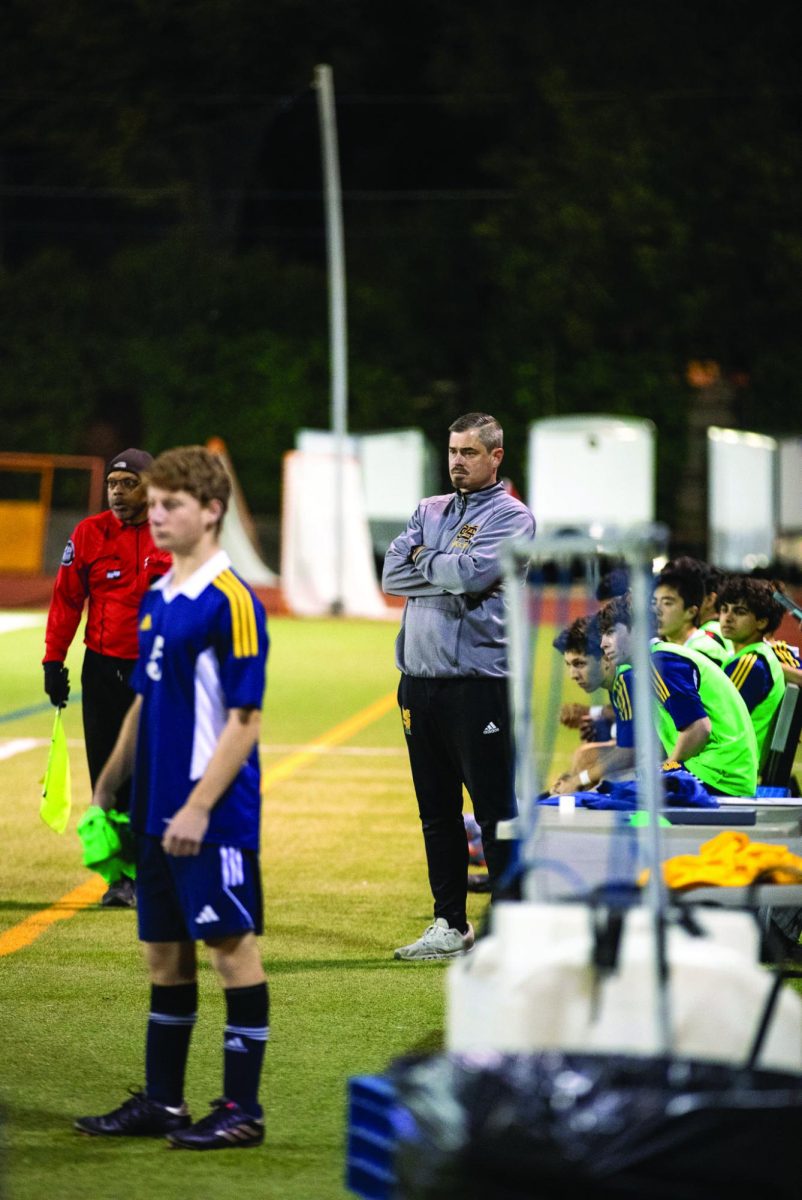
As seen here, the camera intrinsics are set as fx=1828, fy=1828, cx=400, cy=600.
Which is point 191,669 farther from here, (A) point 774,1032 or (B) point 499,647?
(B) point 499,647

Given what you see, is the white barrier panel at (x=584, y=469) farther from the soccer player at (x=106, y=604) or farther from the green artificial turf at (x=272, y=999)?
the soccer player at (x=106, y=604)

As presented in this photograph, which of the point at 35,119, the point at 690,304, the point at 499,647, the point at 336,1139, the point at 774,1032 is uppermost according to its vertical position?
the point at 35,119

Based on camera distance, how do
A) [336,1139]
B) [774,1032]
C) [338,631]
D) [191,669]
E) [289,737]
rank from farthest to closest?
1. [338,631]
2. [289,737]
3. [336,1139]
4. [191,669]
5. [774,1032]

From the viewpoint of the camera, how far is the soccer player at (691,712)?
675cm

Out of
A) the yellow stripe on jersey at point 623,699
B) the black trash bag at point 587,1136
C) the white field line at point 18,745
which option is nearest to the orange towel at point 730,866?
the black trash bag at point 587,1136

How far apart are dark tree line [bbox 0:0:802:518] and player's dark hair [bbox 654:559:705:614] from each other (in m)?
36.3

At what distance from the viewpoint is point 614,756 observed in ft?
24.3

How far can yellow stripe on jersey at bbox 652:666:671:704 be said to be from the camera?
22.2 ft

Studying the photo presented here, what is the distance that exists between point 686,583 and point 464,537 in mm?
1045

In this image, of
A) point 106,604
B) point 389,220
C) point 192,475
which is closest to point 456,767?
point 106,604

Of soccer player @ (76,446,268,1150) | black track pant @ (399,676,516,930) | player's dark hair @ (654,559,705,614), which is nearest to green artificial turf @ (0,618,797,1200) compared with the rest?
soccer player @ (76,446,268,1150)

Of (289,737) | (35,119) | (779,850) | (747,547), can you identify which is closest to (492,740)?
(779,850)

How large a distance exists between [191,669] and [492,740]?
8.00 feet

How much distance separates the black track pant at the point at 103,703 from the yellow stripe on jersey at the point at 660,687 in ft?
7.50
